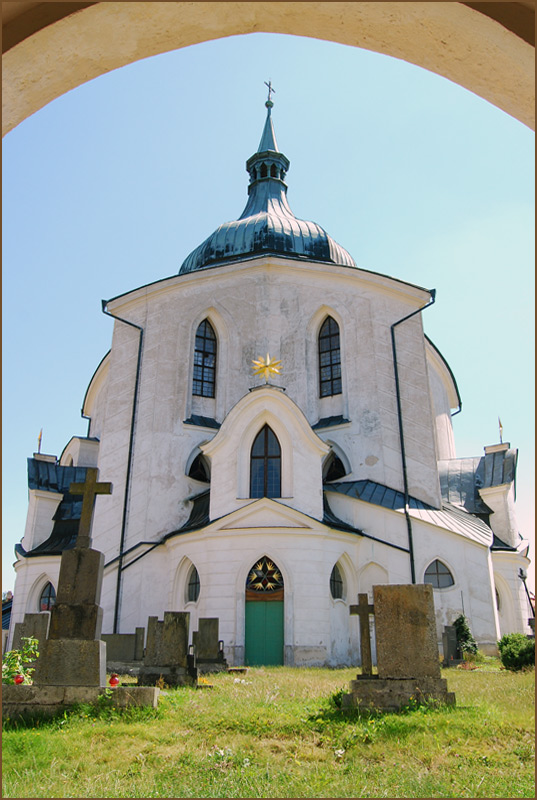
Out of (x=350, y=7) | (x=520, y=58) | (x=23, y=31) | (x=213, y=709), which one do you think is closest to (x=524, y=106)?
(x=520, y=58)

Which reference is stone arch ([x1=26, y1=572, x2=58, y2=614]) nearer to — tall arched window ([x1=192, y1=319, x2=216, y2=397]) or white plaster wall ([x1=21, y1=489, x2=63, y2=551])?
white plaster wall ([x1=21, y1=489, x2=63, y2=551])

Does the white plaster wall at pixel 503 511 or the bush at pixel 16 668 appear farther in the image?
the white plaster wall at pixel 503 511

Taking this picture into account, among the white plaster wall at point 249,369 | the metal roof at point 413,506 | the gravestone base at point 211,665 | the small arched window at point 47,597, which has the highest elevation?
the white plaster wall at point 249,369

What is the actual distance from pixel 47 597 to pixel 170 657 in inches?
709

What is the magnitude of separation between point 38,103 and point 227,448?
1920 centimetres

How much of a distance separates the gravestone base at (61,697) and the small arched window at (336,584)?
1270cm

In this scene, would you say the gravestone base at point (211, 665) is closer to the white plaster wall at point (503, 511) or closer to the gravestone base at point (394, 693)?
the gravestone base at point (394, 693)

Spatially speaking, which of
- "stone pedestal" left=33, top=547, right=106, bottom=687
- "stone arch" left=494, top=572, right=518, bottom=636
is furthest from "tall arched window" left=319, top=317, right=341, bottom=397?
"stone pedestal" left=33, top=547, right=106, bottom=687

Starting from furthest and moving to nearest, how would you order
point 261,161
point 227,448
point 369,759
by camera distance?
1. point 261,161
2. point 227,448
3. point 369,759

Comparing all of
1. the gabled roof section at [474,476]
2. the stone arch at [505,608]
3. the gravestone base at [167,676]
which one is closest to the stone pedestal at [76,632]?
the gravestone base at [167,676]

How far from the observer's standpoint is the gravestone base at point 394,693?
312 inches

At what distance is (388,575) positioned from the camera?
2108 centimetres

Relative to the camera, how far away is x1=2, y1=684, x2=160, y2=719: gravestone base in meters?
7.89

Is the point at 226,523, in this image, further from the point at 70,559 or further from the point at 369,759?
the point at 369,759
